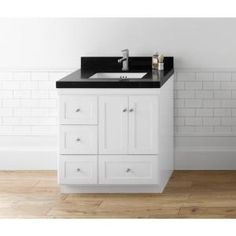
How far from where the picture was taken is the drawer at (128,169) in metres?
6.84

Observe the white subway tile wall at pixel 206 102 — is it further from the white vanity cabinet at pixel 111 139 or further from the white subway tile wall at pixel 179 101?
the white vanity cabinet at pixel 111 139

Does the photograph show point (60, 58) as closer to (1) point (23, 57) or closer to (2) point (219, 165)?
(1) point (23, 57)

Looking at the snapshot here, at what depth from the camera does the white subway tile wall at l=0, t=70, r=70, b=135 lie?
788cm

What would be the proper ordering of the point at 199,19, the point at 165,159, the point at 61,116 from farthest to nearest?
1. the point at 199,19
2. the point at 165,159
3. the point at 61,116

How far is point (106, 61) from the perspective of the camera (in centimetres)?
781

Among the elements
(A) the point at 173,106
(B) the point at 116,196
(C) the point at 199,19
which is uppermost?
(C) the point at 199,19

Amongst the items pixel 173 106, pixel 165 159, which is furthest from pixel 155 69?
pixel 165 159

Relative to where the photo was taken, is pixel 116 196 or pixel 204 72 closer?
pixel 116 196

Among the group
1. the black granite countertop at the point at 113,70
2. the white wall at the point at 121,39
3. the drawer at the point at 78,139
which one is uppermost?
the white wall at the point at 121,39

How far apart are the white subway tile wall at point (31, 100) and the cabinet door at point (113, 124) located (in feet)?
3.86

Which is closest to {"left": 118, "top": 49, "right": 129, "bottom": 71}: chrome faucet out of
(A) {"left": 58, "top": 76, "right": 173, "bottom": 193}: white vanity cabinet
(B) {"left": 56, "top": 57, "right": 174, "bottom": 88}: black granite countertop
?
(B) {"left": 56, "top": 57, "right": 174, "bottom": 88}: black granite countertop

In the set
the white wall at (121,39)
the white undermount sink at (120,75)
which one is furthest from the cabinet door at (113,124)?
the white wall at (121,39)

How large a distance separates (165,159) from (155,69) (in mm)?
880

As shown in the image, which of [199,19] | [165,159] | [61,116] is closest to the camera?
[61,116]
